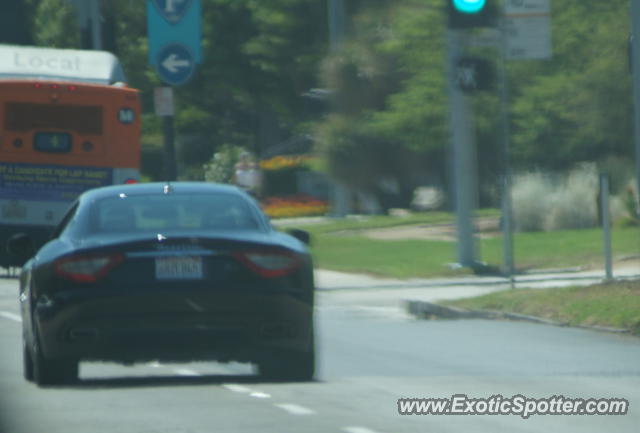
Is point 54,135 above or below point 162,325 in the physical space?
above

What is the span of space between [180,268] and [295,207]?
3386 cm

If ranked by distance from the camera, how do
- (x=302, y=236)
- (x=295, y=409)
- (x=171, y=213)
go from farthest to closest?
(x=302, y=236)
(x=171, y=213)
(x=295, y=409)

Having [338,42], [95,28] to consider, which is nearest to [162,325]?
[95,28]

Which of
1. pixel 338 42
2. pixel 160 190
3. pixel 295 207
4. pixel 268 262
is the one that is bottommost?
pixel 295 207

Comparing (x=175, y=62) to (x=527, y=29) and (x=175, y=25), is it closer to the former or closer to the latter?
(x=175, y=25)

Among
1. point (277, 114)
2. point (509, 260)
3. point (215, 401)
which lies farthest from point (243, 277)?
point (277, 114)

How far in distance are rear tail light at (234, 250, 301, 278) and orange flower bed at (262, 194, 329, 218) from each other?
32574 millimetres

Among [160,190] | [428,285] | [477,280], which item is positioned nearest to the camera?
[160,190]

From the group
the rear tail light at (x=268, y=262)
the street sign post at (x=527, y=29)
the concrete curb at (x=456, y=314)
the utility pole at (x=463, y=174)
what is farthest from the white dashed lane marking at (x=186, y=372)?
the utility pole at (x=463, y=174)

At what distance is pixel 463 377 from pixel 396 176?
2840 cm

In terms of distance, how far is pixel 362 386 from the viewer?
39.2 feet

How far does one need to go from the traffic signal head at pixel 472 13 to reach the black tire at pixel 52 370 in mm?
10406

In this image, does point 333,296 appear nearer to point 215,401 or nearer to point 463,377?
point 463,377

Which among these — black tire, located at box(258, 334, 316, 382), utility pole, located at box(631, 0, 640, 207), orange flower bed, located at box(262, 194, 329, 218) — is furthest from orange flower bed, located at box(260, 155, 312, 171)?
black tire, located at box(258, 334, 316, 382)
